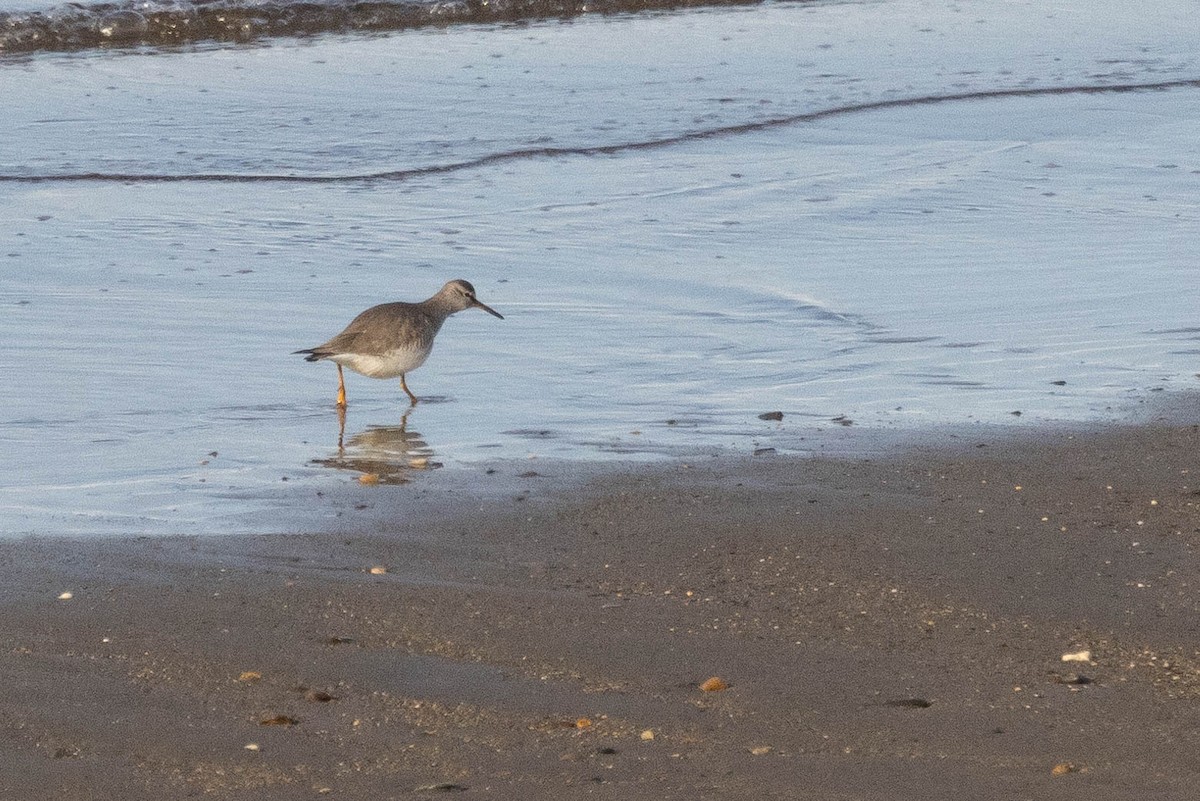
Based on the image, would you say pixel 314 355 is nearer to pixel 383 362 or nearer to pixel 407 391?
pixel 383 362

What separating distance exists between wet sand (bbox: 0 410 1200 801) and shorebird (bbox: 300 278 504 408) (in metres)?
1.32

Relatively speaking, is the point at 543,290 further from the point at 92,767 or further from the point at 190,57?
the point at 190,57

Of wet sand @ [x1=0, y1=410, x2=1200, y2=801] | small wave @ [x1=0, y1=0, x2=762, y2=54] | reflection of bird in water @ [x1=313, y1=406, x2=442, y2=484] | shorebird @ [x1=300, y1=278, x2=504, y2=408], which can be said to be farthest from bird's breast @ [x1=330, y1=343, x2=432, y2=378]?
small wave @ [x1=0, y1=0, x2=762, y2=54]

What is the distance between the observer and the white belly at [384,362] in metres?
6.71

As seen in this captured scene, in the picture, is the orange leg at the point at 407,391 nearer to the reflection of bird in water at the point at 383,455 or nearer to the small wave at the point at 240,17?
the reflection of bird in water at the point at 383,455

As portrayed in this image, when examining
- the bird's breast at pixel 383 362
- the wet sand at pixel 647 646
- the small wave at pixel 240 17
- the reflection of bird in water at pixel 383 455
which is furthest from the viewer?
the small wave at pixel 240 17

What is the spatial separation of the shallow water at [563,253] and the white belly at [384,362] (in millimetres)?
178

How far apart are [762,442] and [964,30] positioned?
43.3ft

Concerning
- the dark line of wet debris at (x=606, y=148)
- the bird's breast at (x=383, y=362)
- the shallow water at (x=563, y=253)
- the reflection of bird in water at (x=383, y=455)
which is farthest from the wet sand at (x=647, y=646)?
the dark line of wet debris at (x=606, y=148)

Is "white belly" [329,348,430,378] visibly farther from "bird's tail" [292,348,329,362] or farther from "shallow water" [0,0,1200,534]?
"shallow water" [0,0,1200,534]

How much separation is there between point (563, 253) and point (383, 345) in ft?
8.45

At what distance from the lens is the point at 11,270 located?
859cm

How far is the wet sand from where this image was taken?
139 inches

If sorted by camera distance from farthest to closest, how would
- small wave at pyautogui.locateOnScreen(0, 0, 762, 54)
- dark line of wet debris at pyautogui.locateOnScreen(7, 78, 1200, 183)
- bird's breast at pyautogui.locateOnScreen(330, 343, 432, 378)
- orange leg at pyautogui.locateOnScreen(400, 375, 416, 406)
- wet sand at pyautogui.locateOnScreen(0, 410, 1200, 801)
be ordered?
small wave at pyautogui.locateOnScreen(0, 0, 762, 54) < dark line of wet debris at pyautogui.locateOnScreen(7, 78, 1200, 183) < orange leg at pyautogui.locateOnScreen(400, 375, 416, 406) < bird's breast at pyautogui.locateOnScreen(330, 343, 432, 378) < wet sand at pyautogui.locateOnScreen(0, 410, 1200, 801)
